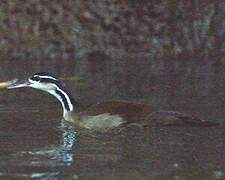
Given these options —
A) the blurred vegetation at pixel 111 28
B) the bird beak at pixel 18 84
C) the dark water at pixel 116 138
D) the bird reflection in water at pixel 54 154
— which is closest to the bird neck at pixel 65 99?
the dark water at pixel 116 138

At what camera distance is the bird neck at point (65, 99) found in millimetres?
14003

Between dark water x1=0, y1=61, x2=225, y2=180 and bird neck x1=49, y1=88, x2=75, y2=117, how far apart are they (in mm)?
163

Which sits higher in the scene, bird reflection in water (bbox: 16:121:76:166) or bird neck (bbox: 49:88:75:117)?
bird neck (bbox: 49:88:75:117)

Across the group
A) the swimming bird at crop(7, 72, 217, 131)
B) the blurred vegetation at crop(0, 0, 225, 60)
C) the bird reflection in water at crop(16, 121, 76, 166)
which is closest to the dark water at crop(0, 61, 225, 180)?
the bird reflection in water at crop(16, 121, 76, 166)

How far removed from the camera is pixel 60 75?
17.8 m

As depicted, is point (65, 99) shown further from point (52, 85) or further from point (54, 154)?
point (54, 154)

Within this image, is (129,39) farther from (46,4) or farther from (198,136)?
(198,136)

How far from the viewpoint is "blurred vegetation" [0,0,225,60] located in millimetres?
20953

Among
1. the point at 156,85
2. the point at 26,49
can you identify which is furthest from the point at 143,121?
the point at 26,49

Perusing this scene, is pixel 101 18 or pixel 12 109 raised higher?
pixel 101 18

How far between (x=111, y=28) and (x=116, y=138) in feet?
31.0

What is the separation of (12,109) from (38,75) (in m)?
0.60

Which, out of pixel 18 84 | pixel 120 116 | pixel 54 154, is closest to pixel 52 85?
pixel 18 84

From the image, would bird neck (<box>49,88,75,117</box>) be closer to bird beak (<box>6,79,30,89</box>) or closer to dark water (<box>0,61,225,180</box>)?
dark water (<box>0,61,225,180</box>)
